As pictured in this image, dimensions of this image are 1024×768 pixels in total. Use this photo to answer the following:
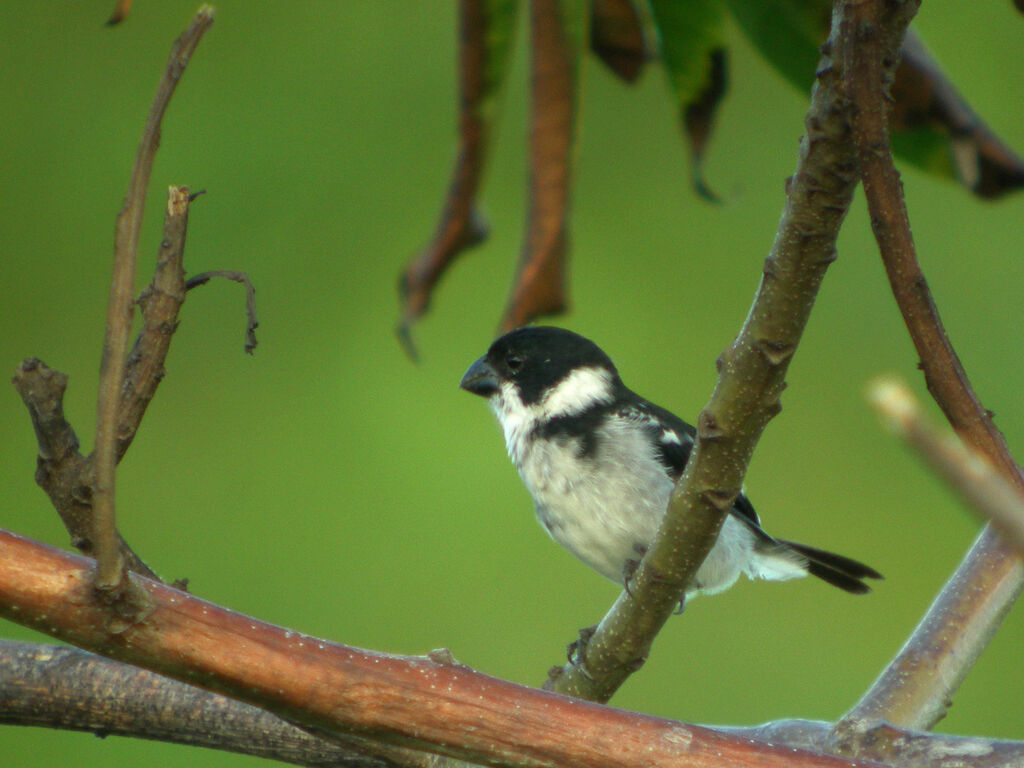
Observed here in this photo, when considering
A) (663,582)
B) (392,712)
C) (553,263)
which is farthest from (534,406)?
(392,712)

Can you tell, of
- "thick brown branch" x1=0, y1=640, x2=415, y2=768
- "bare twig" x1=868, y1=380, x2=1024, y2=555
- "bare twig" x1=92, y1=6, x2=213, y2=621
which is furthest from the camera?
"thick brown branch" x1=0, y1=640, x2=415, y2=768

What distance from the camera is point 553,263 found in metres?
1.38

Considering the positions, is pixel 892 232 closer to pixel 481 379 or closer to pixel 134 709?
pixel 134 709

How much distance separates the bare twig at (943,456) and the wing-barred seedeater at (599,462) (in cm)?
147

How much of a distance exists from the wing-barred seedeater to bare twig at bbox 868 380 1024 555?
1467 mm

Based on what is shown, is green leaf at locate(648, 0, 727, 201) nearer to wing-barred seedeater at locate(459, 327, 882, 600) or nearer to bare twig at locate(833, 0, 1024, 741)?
bare twig at locate(833, 0, 1024, 741)

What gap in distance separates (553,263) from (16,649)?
0.68 meters

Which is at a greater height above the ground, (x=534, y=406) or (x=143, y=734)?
(x=534, y=406)

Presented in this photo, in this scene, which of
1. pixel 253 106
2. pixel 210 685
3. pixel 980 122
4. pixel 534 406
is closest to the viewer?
pixel 210 685

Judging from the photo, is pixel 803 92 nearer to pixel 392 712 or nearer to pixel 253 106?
pixel 392 712

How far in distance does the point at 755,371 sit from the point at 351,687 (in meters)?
0.42

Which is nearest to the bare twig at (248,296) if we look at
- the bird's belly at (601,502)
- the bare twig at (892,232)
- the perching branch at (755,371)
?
the perching branch at (755,371)

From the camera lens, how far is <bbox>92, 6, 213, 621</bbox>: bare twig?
2.40ft

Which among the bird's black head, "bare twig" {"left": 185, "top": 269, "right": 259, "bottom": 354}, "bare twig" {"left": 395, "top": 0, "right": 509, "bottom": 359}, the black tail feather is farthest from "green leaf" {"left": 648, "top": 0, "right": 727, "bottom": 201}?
the black tail feather
